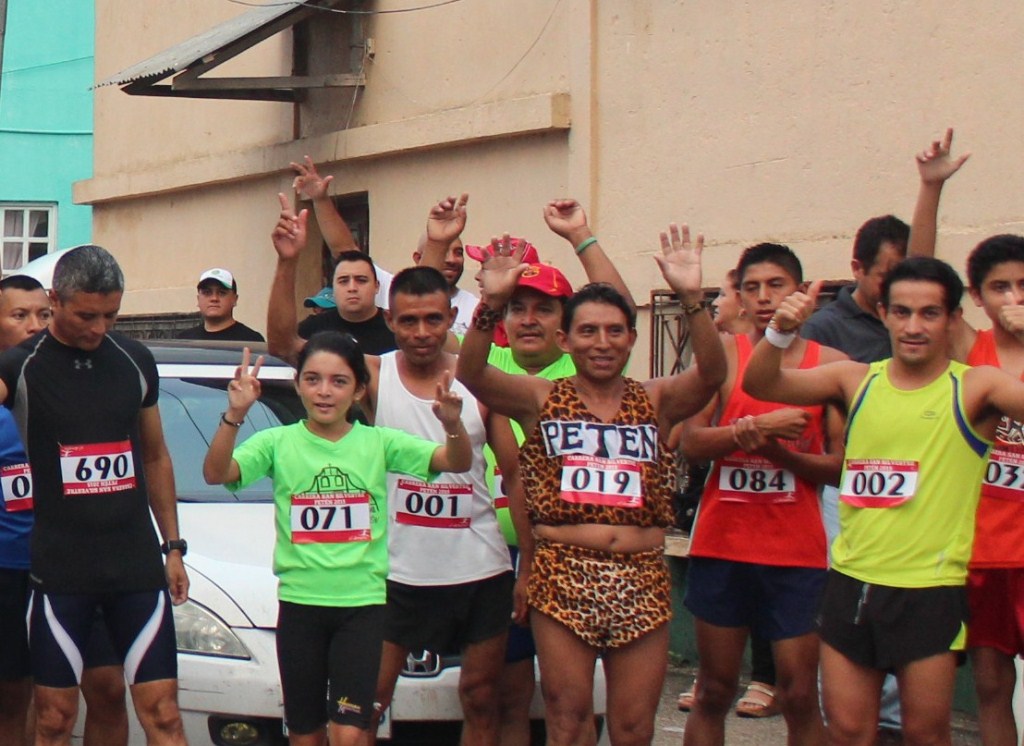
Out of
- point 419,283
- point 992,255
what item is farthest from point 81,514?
point 992,255

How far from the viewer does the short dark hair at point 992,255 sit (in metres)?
5.93

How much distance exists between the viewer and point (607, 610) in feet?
18.3

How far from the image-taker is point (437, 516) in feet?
20.2

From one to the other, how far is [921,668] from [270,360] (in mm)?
3728

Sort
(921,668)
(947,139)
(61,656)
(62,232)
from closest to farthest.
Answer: (921,668) → (61,656) → (947,139) → (62,232)

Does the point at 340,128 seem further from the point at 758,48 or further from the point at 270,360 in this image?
the point at 270,360

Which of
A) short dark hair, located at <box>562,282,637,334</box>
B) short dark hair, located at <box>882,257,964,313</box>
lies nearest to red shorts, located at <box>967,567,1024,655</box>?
short dark hair, located at <box>882,257,964,313</box>

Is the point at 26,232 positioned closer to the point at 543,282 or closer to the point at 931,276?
the point at 543,282

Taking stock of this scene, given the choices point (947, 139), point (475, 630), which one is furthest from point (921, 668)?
point (947, 139)

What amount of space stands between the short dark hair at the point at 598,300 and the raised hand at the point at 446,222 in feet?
3.75

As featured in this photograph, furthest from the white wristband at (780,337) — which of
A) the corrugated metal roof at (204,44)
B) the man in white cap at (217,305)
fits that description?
the corrugated metal roof at (204,44)

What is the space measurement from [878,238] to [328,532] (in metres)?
2.44

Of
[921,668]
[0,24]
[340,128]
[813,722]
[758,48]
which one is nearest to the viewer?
[921,668]

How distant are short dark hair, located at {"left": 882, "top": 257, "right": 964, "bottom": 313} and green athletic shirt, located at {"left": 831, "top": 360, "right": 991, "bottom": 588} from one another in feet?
0.74
